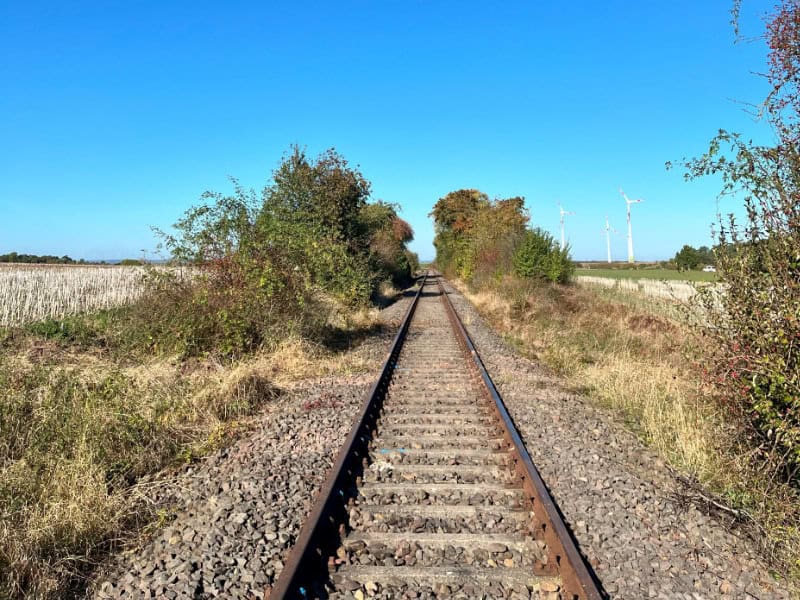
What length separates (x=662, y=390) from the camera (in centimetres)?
783

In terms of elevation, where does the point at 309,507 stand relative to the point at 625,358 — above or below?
below

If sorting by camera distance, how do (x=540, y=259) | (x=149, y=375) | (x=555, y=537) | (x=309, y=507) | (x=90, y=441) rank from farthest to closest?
(x=540, y=259) < (x=149, y=375) < (x=90, y=441) < (x=309, y=507) < (x=555, y=537)

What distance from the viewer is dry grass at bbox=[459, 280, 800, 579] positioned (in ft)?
13.5

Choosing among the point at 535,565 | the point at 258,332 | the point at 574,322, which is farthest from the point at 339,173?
the point at 535,565

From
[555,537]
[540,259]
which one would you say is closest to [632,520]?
[555,537]

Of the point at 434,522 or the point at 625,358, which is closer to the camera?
the point at 434,522

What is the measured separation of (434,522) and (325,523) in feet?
2.68

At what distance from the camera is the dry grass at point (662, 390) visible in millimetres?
4109

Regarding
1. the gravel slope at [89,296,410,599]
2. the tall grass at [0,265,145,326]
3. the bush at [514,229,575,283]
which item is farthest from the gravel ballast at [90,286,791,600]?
the bush at [514,229,575,283]

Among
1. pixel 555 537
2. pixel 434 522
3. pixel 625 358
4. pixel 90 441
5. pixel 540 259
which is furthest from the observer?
pixel 540 259

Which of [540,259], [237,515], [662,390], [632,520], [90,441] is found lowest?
[632,520]

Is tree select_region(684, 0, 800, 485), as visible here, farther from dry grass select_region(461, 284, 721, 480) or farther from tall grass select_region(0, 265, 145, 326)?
tall grass select_region(0, 265, 145, 326)

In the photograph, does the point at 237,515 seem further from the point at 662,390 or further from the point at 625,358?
the point at 625,358

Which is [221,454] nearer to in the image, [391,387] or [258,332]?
[391,387]
